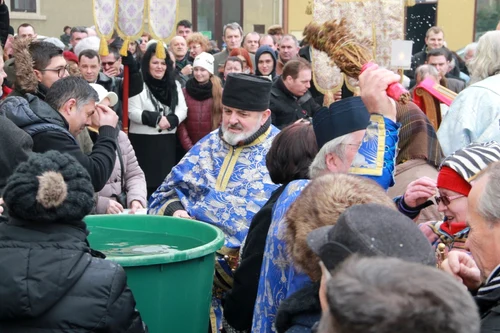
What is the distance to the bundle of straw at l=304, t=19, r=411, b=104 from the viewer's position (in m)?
3.21

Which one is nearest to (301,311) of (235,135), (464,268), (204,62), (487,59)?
(464,268)

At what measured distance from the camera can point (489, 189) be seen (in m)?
2.03

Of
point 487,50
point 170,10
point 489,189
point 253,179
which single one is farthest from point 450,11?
point 489,189

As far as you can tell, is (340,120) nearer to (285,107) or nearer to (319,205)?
(319,205)

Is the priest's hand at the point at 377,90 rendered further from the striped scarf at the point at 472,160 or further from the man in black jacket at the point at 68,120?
the man in black jacket at the point at 68,120

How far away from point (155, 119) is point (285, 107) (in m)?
1.30

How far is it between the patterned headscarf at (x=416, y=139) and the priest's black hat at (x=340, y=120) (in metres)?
1.09

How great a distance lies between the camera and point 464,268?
2.13m

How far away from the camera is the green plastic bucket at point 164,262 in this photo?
112 inches

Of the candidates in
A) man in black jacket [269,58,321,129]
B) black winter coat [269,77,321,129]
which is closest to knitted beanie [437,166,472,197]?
black winter coat [269,77,321,129]

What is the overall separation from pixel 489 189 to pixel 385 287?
95cm

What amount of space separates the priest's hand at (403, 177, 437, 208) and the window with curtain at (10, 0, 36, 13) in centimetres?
1669

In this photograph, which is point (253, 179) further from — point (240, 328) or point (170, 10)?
point (170, 10)

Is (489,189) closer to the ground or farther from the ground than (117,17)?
closer to the ground
